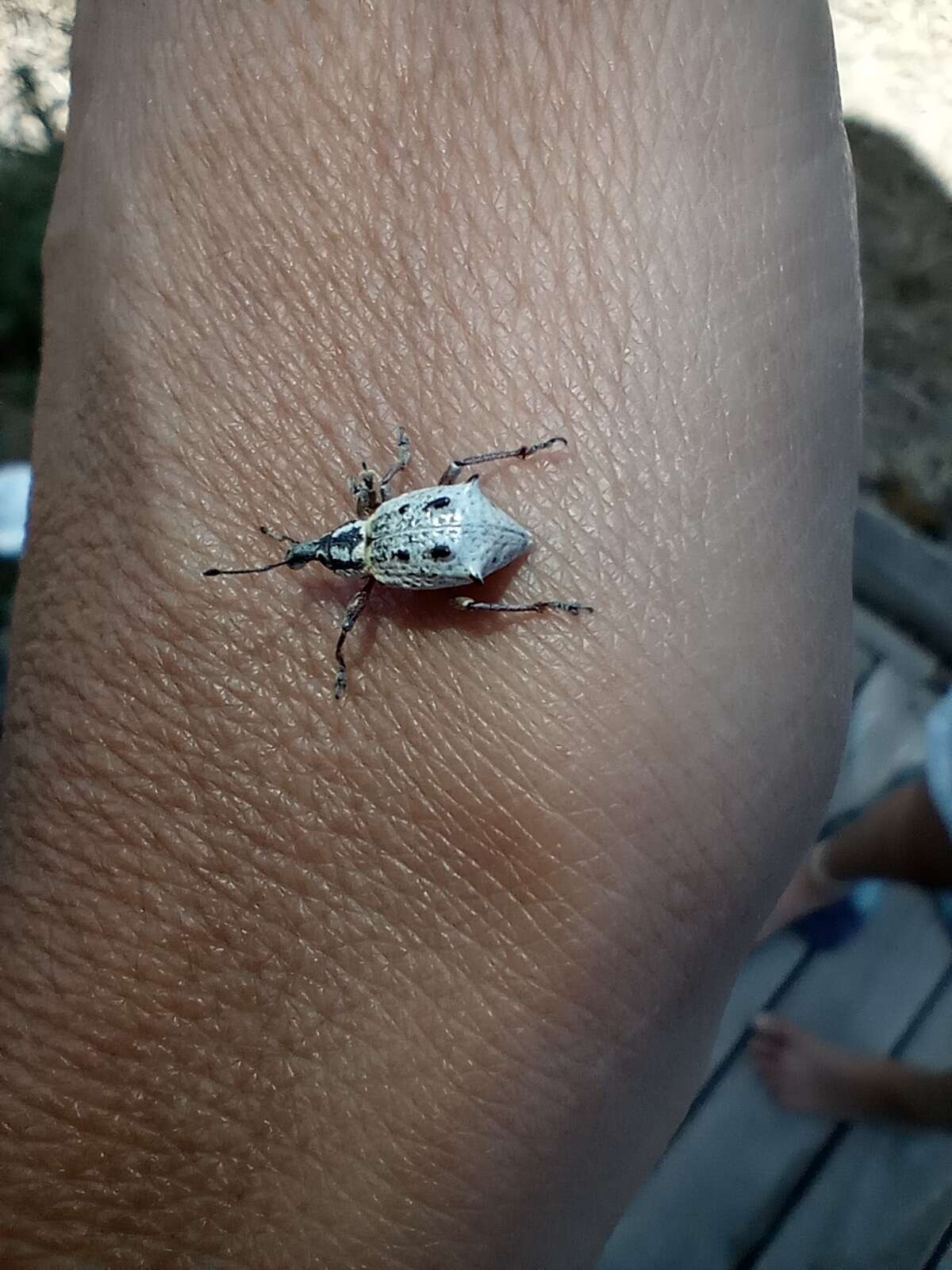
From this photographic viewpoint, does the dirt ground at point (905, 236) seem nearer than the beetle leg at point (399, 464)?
No

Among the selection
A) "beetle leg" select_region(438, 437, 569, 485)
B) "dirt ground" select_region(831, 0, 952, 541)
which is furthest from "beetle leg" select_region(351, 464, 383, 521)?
"dirt ground" select_region(831, 0, 952, 541)

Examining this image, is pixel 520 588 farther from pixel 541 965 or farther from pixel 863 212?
pixel 863 212

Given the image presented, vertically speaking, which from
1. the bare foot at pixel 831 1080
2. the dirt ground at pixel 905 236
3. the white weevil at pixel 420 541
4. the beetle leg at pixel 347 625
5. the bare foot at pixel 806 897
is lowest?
the bare foot at pixel 831 1080

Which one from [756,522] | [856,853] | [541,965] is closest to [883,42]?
[856,853]

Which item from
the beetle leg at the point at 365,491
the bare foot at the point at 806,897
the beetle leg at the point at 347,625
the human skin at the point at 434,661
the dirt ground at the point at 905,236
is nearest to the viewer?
the human skin at the point at 434,661

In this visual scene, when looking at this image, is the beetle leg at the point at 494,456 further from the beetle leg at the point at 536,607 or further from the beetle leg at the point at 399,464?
the beetle leg at the point at 536,607

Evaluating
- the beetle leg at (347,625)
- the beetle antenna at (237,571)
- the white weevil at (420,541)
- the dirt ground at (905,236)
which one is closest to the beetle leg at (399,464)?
the white weevil at (420,541)

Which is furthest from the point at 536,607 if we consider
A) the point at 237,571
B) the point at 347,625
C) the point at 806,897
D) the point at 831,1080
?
the point at 831,1080

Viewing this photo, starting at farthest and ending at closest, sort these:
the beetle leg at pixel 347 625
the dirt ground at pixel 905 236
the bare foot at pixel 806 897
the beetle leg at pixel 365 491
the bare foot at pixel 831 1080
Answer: the dirt ground at pixel 905 236, the bare foot at pixel 806 897, the bare foot at pixel 831 1080, the beetle leg at pixel 365 491, the beetle leg at pixel 347 625

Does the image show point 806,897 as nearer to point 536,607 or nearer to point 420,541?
point 536,607

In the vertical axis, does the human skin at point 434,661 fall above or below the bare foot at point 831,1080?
above
